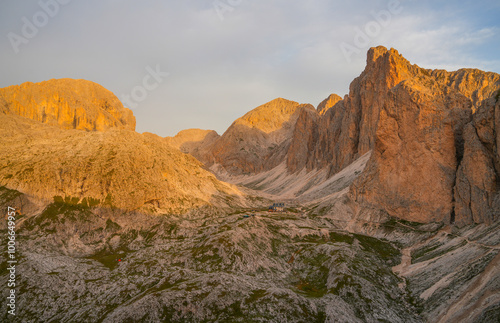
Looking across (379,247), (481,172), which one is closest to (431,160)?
(481,172)

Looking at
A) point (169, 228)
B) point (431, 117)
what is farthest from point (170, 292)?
point (431, 117)

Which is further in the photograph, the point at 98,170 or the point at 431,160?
the point at 98,170

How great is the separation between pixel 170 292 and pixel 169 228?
65.4m

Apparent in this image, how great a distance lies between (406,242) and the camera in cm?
10594

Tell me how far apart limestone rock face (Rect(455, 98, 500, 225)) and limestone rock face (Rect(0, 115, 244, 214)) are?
102600mm

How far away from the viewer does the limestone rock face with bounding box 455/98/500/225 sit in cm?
8756

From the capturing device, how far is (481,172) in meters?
92.5

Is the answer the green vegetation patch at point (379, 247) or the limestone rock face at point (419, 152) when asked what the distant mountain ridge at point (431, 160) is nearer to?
the limestone rock face at point (419, 152)

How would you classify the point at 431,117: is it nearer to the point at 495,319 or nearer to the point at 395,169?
the point at 395,169

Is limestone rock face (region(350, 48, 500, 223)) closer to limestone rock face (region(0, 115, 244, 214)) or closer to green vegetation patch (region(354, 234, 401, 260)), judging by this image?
green vegetation patch (region(354, 234, 401, 260))

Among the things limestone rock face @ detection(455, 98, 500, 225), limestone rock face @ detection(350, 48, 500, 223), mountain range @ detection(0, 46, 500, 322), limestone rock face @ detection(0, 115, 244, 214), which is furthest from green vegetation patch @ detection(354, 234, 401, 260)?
limestone rock face @ detection(0, 115, 244, 214)

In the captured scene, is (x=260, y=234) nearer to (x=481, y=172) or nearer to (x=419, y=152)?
(x=419, y=152)

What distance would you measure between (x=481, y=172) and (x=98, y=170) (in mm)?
138083

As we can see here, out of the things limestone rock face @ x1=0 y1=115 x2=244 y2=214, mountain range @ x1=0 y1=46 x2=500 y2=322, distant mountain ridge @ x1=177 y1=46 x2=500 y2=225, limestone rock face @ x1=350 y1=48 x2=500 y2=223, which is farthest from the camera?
limestone rock face @ x1=0 y1=115 x2=244 y2=214
